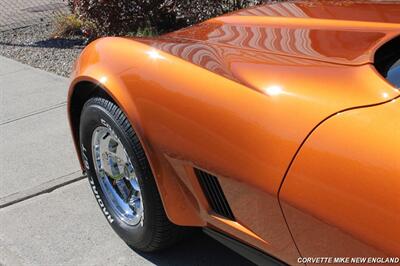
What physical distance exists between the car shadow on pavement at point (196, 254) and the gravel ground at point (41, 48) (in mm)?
4262

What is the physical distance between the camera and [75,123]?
3506 millimetres

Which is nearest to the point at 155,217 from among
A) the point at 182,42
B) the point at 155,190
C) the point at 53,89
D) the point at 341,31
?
the point at 155,190

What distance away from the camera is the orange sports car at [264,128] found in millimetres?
1727

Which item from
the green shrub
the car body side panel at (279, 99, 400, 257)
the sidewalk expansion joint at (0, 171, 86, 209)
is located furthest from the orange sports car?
the green shrub

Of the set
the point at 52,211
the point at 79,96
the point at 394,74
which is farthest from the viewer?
the point at 52,211

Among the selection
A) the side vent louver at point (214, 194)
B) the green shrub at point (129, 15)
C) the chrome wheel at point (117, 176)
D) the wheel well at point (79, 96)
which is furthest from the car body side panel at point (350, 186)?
the green shrub at point (129, 15)

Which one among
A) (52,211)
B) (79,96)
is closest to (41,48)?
(52,211)

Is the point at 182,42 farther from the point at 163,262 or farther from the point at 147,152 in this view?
the point at 163,262

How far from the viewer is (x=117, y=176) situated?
330cm

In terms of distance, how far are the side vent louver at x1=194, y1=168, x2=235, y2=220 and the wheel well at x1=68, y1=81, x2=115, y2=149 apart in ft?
2.73

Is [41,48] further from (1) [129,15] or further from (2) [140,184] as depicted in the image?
(2) [140,184]

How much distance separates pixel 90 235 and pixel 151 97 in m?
1.39

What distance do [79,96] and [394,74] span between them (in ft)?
6.52

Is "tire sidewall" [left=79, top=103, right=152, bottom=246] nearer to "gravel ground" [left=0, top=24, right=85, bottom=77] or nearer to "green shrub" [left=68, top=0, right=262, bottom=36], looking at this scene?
"green shrub" [left=68, top=0, right=262, bottom=36]
